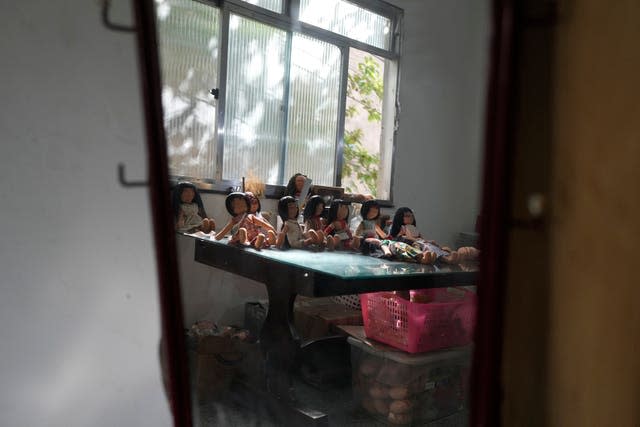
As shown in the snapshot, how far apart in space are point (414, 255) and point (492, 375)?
0.23 meters

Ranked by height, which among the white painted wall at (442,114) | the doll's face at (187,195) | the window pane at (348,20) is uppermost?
the window pane at (348,20)

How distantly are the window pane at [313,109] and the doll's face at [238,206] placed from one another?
0.13 metres

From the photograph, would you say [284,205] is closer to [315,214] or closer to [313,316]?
[315,214]

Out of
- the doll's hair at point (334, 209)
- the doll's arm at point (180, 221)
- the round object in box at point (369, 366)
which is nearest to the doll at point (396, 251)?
the doll's hair at point (334, 209)

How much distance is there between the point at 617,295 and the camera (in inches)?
16.2

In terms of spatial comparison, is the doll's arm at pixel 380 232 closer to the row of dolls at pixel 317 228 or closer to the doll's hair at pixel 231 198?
the row of dolls at pixel 317 228

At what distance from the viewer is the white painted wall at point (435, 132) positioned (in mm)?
496

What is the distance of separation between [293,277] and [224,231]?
5.9 inches

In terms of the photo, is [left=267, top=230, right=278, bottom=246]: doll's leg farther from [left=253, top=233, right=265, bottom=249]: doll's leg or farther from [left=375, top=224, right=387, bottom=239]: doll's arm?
[left=375, top=224, right=387, bottom=239]: doll's arm

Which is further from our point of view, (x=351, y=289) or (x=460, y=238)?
(x=351, y=289)

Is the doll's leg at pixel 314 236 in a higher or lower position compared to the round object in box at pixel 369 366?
higher

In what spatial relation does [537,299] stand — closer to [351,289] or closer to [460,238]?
[460,238]

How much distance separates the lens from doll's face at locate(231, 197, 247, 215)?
795mm

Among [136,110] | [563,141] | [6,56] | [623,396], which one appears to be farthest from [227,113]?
[623,396]
